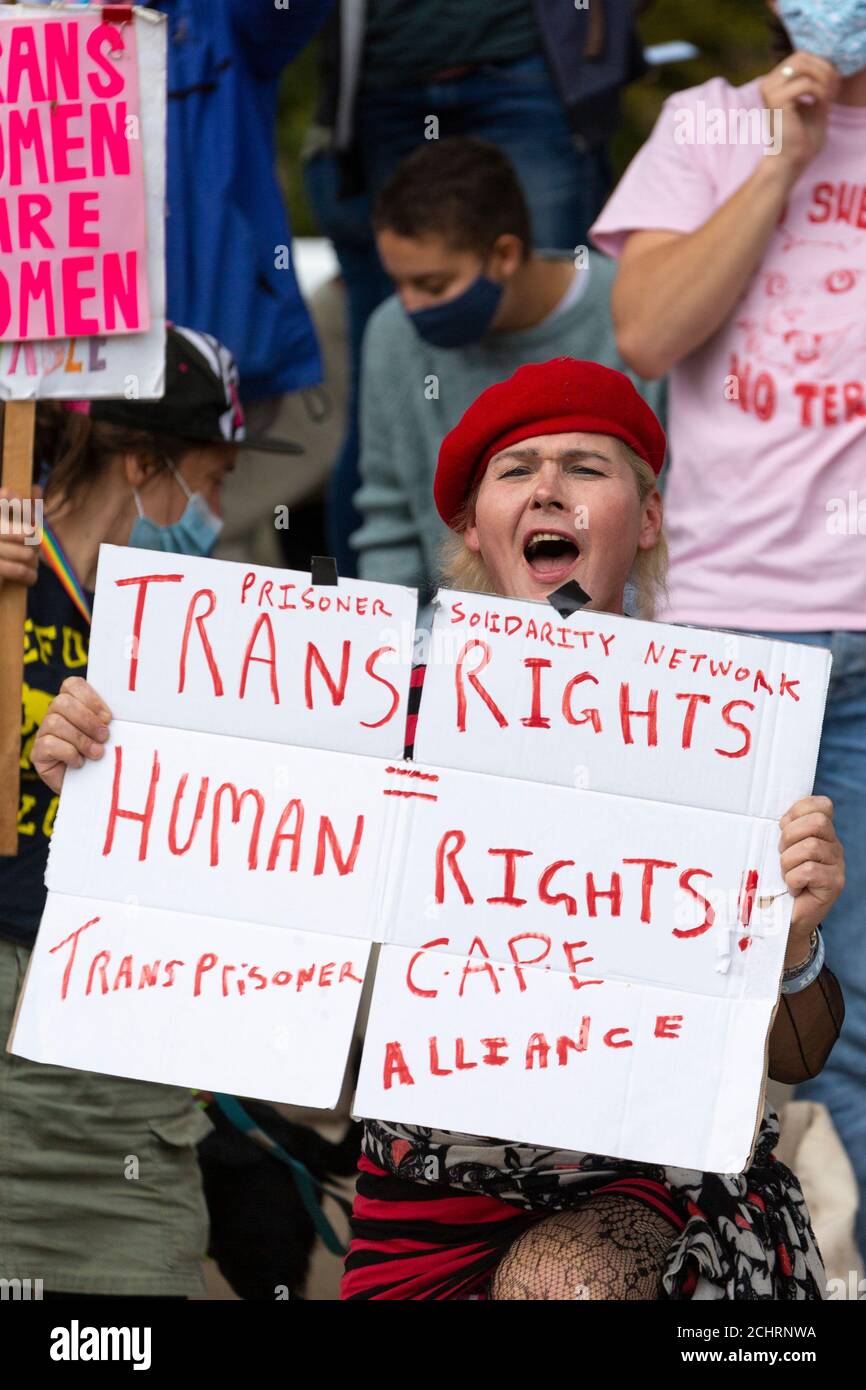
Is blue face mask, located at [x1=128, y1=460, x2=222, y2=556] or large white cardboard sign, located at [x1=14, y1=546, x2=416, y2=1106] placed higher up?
blue face mask, located at [x1=128, y1=460, x2=222, y2=556]

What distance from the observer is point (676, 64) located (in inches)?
357

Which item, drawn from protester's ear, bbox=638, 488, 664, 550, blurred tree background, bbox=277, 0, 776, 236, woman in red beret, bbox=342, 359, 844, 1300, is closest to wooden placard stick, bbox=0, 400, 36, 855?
woman in red beret, bbox=342, 359, 844, 1300

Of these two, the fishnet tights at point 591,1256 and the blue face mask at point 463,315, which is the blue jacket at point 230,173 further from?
the fishnet tights at point 591,1256

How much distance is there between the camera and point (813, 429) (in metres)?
3.48

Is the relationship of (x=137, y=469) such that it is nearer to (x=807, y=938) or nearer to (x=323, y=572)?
(x=323, y=572)

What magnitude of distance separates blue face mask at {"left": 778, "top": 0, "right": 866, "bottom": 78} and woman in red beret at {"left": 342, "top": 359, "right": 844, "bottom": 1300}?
1.06m

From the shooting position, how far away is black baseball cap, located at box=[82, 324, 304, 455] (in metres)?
3.61

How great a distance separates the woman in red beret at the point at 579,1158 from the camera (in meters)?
2.48

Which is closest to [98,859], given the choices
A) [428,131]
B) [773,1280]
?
[773,1280]

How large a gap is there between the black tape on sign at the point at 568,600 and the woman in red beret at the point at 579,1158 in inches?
8.3

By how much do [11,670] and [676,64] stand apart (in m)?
6.89

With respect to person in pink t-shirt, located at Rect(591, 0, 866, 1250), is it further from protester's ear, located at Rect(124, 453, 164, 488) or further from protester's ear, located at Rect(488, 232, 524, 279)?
protester's ear, located at Rect(124, 453, 164, 488)
